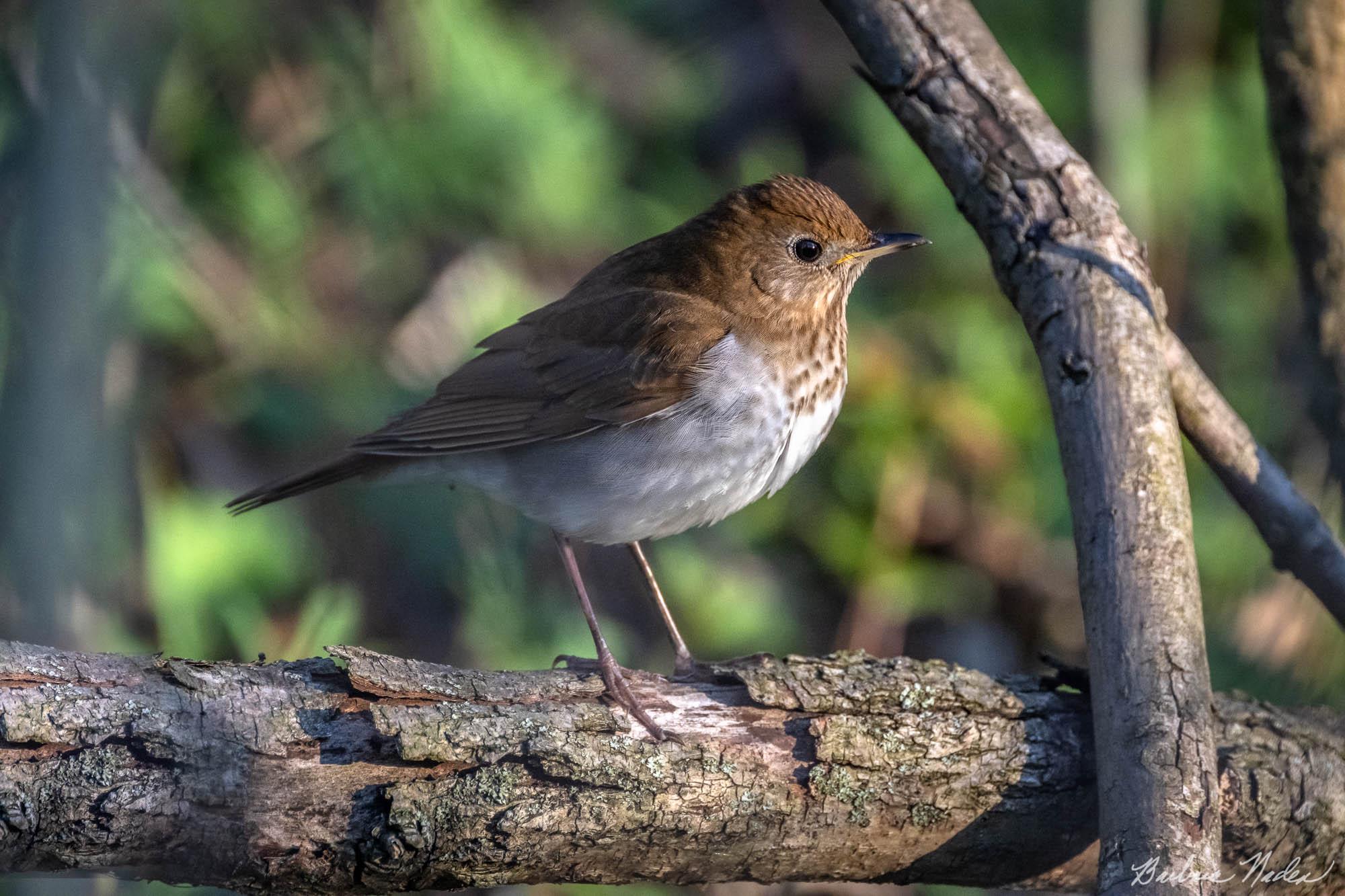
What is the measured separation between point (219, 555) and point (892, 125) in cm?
286

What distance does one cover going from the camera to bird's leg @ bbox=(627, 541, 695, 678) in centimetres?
250

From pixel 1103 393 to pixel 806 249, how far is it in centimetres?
95

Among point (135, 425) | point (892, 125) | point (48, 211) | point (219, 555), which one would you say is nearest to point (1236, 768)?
point (135, 425)

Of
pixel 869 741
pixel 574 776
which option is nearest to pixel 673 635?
pixel 869 741

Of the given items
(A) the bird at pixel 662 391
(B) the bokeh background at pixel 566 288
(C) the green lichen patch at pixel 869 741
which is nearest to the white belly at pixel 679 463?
(A) the bird at pixel 662 391

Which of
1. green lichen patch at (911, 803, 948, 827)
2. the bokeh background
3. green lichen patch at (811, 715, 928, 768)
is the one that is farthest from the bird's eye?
green lichen patch at (911, 803, 948, 827)

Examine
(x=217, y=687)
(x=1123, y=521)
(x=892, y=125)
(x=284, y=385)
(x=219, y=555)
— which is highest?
(x=892, y=125)

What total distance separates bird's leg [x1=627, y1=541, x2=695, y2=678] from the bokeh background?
30 centimetres

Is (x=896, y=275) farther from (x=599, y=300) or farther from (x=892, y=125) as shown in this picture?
(x=599, y=300)

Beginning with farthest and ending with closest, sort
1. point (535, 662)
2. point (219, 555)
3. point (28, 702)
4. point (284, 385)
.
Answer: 1. point (284, 385)
2. point (219, 555)
3. point (535, 662)
4. point (28, 702)

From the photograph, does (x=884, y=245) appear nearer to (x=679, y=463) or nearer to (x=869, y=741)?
(x=679, y=463)

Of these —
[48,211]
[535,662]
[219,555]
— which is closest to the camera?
[48,211]

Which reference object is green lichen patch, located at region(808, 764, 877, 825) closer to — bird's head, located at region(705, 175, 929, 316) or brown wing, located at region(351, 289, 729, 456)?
brown wing, located at region(351, 289, 729, 456)

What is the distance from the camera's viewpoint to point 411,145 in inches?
166
